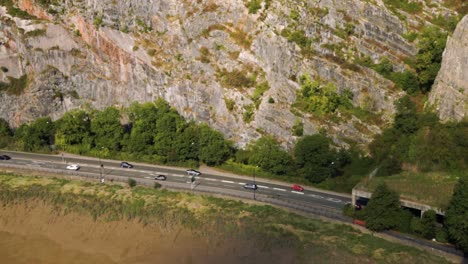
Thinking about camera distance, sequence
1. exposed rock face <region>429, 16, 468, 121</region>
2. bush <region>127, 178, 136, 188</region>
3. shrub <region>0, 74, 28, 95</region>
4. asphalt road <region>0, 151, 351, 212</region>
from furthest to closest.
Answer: shrub <region>0, 74, 28, 95</region> < bush <region>127, 178, 136, 188</region> < exposed rock face <region>429, 16, 468, 121</region> < asphalt road <region>0, 151, 351, 212</region>

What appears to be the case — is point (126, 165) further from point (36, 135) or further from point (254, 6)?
point (254, 6)

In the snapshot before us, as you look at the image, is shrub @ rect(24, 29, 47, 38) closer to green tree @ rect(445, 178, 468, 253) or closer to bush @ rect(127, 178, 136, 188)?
bush @ rect(127, 178, 136, 188)

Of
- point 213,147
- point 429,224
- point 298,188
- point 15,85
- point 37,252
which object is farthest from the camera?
point 15,85

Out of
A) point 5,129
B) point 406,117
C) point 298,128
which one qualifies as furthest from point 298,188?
point 5,129

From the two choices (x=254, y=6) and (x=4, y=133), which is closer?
(x=254, y=6)

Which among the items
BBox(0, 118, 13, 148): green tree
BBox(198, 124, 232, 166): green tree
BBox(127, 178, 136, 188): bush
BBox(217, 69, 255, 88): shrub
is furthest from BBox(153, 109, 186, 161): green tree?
BBox(0, 118, 13, 148): green tree

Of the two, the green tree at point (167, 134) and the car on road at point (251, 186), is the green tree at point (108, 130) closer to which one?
the green tree at point (167, 134)
